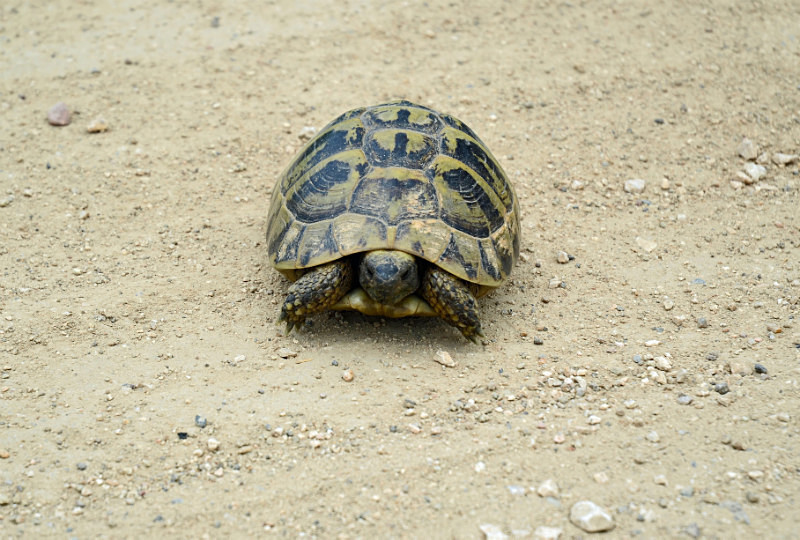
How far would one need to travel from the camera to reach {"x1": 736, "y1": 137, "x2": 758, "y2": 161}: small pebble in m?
4.79

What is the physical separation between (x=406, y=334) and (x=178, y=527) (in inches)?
53.1

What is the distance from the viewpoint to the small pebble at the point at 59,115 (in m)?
5.02

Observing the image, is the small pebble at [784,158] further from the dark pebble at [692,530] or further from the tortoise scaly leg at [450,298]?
the dark pebble at [692,530]

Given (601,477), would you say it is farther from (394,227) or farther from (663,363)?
(394,227)

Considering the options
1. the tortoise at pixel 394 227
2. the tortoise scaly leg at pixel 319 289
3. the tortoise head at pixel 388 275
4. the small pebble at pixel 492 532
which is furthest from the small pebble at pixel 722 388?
the tortoise scaly leg at pixel 319 289

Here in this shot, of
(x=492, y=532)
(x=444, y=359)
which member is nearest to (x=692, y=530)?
(x=492, y=532)

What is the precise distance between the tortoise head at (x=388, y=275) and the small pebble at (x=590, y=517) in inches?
43.9

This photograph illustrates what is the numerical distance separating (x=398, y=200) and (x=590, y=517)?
1490 millimetres

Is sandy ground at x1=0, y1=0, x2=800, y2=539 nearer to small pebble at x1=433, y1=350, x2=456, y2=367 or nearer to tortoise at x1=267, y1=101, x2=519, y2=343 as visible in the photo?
small pebble at x1=433, y1=350, x2=456, y2=367

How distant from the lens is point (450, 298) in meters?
3.15

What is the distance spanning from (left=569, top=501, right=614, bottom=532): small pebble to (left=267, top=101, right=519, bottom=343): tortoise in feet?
3.32

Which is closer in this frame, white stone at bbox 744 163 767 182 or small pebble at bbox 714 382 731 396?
small pebble at bbox 714 382 731 396

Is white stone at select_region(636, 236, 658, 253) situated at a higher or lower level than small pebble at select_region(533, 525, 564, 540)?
lower

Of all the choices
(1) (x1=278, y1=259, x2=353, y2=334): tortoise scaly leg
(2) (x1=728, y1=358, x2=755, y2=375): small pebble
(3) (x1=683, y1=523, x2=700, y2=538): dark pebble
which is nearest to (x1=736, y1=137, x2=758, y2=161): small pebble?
(2) (x1=728, y1=358, x2=755, y2=375): small pebble
